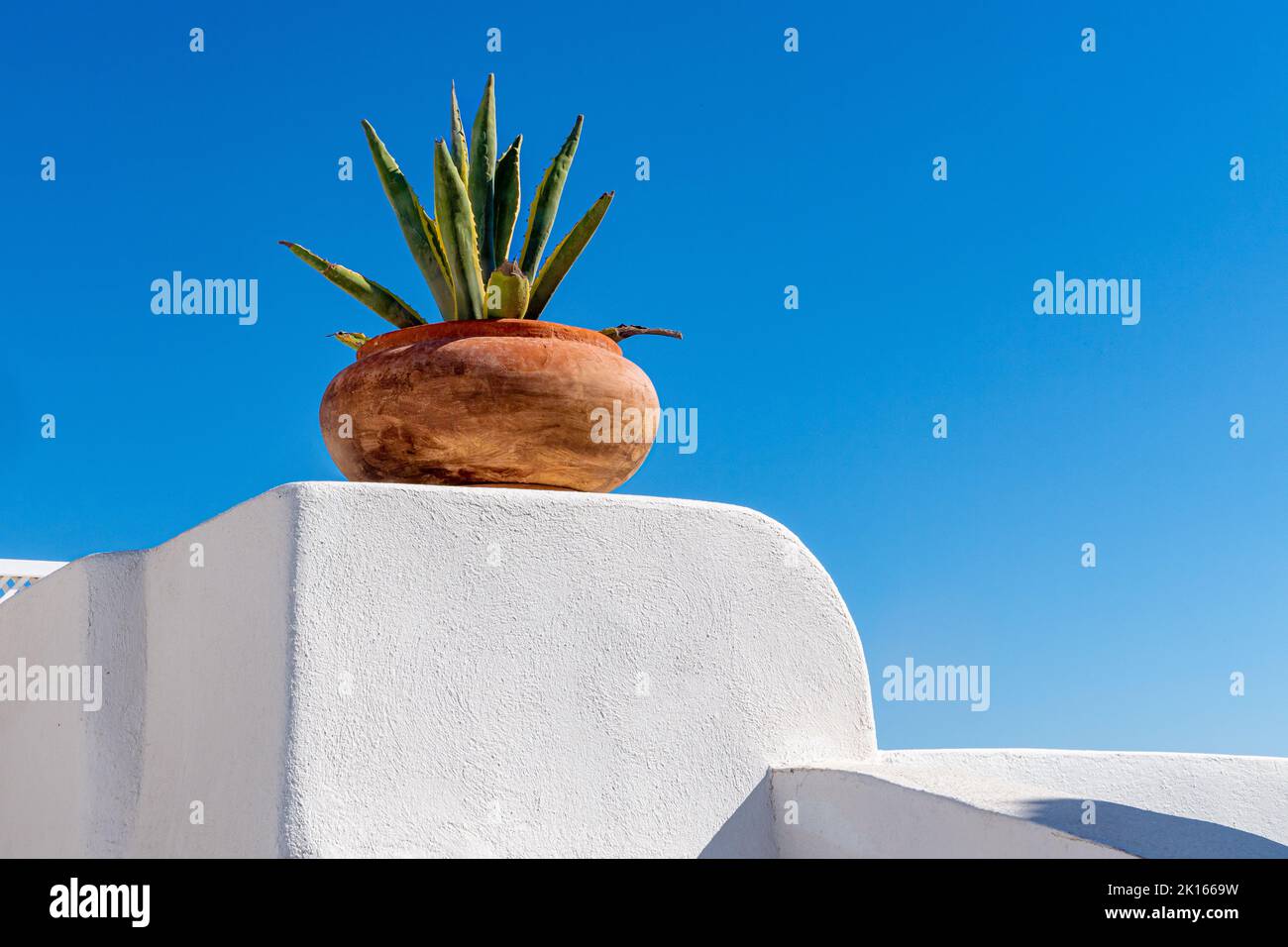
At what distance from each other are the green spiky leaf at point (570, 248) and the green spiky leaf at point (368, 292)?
32cm

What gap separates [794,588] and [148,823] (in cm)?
152

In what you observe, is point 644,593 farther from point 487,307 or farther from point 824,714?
point 487,307

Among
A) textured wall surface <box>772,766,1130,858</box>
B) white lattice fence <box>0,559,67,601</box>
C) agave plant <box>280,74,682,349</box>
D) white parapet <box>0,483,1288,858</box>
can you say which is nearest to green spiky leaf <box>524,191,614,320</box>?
agave plant <box>280,74,682,349</box>

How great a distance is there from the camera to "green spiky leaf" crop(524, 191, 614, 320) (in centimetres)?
300

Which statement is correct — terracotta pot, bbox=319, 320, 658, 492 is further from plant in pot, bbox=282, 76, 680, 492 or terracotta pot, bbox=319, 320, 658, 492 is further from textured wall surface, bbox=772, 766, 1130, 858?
textured wall surface, bbox=772, 766, 1130, 858

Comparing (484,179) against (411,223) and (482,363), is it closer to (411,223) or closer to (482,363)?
(411,223)

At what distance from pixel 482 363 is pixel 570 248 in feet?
1.69

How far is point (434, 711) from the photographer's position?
2.29 meters

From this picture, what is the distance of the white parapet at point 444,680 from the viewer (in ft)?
7.23

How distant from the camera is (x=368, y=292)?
3037 millimetres

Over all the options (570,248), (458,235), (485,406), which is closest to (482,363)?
(485,406)
